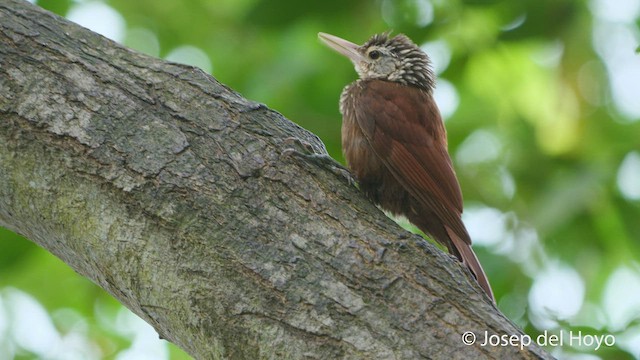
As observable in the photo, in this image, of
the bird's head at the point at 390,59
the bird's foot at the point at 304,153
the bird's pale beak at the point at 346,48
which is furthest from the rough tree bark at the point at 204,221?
the bird's pale beak at the point at 346,48

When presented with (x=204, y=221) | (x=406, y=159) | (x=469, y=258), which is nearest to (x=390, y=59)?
(x=406, y=159)

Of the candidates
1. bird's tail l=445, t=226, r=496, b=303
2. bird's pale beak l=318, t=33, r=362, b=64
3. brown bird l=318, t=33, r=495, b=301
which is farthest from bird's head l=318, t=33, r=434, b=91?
bird's tail l=445, t=226, r=496, b=303

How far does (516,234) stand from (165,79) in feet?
8.95

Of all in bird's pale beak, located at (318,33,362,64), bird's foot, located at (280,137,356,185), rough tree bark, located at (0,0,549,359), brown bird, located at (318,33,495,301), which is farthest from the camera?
bird's pale beak, located at (318,33,362,64)

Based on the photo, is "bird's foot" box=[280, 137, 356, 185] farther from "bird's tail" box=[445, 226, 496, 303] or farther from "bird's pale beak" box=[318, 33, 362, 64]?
"bird's pale beak" box=[318, 33, 362, 64]

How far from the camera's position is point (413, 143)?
368 cm

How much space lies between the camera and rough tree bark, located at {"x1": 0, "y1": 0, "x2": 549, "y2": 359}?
2.27m

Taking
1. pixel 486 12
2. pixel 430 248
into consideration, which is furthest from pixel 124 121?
pixel 486 12

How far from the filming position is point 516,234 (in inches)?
190

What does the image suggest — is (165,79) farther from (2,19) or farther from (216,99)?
(2,19)

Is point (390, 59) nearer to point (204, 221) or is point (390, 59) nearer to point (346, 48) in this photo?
point (346, 48)

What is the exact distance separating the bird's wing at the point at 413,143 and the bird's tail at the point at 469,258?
23 mm

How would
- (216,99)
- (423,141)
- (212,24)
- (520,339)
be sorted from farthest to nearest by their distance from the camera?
(212,24) → (423,141) → (216,99) → (520,339)

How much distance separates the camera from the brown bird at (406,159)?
3.50m
